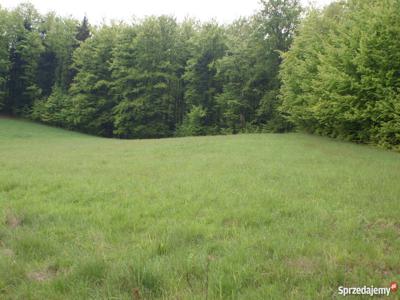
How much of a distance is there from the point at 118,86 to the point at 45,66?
1507cm

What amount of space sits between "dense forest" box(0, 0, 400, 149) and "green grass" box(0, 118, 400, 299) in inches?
728

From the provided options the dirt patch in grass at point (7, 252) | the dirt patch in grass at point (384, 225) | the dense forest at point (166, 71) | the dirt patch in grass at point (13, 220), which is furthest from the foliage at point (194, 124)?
the dirt patch in grass at point (7, 252)

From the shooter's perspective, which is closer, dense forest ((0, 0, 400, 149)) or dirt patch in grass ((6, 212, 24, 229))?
dirt patch in grass ((6, 212, 24, 229))

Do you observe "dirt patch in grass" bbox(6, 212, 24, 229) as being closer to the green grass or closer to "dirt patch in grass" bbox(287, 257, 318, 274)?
the green grass

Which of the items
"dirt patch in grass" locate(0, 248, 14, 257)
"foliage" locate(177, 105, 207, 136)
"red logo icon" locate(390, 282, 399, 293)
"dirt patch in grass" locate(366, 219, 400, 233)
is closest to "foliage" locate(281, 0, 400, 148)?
"dirt patch in grass" locate(366, 219, 400, 233)

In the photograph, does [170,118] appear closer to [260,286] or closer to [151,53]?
[151,53]

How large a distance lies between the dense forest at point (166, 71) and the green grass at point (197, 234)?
60.7 ft

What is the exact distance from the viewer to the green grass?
3189 mm

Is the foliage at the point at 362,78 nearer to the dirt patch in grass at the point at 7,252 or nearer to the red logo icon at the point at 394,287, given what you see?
the red logo icon at the point at 394,287

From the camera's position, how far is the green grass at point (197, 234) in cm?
319

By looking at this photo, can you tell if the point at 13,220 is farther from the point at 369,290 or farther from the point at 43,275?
the point at 369,290

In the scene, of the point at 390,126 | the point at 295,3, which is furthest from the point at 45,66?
the point at 390,126

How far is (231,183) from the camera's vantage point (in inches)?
324

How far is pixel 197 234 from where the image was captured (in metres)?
4.62
